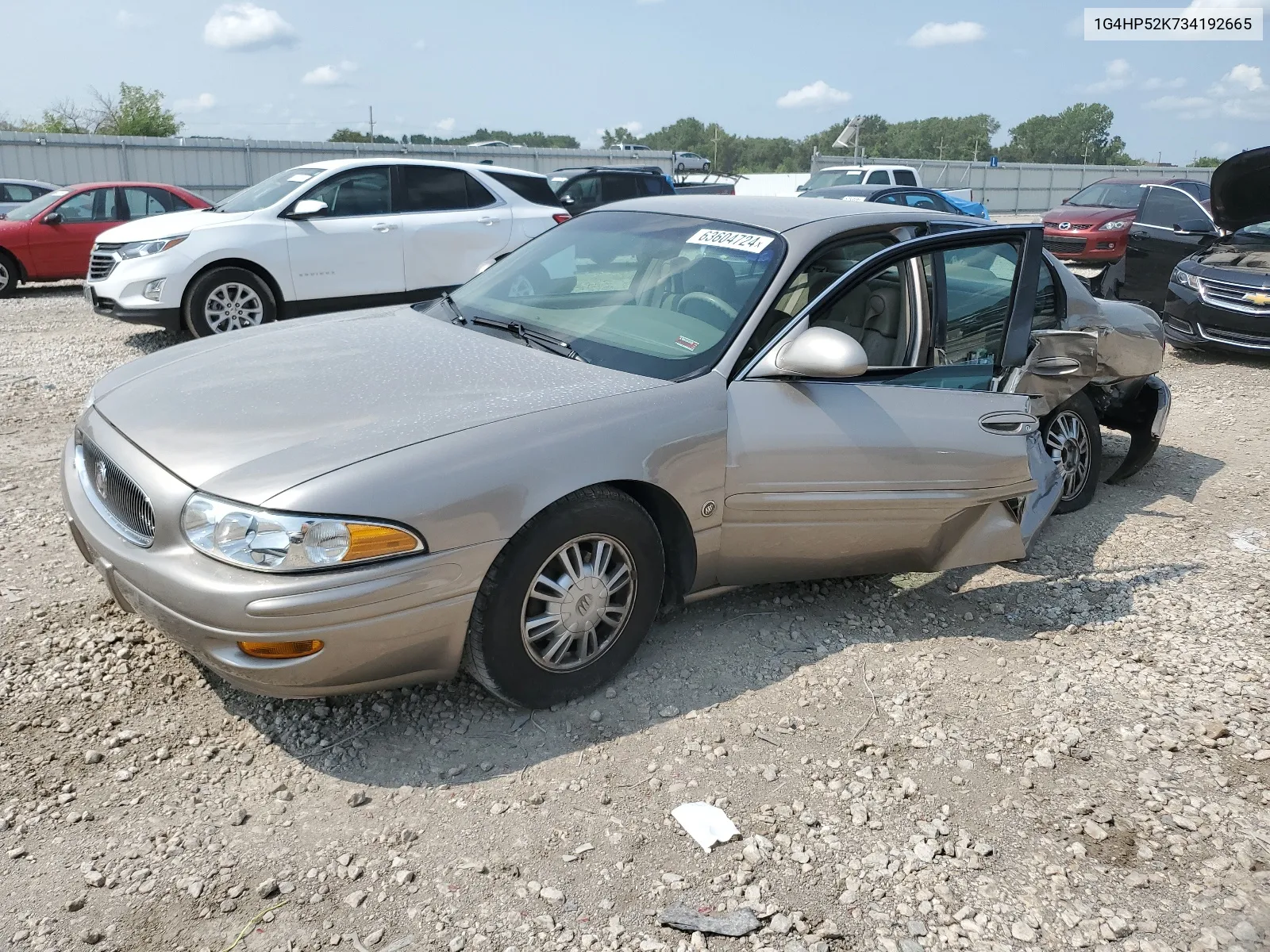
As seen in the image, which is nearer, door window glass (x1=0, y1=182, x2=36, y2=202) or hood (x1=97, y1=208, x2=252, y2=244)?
hood (x1=97, y1=208, x2=252, y2=244)

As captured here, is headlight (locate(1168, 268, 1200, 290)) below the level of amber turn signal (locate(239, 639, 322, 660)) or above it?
above

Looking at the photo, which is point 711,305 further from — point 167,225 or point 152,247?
point 167,225

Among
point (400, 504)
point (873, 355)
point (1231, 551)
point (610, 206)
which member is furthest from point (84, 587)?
point (1231, 551)

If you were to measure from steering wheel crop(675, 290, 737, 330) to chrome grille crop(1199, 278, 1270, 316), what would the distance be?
316 inches

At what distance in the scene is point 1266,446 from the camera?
6.88 meters

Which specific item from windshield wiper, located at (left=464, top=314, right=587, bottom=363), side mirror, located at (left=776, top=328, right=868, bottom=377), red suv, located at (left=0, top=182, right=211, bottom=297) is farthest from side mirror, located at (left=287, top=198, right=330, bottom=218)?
side mirror, located at (left=776, top=328, right=868, bottom=377)

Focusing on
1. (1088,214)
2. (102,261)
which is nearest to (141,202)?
(102,261)

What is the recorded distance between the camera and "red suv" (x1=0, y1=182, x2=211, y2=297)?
1218 centimetres

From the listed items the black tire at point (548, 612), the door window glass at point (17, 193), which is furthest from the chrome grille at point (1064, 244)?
the door window glass at point (17, 193)

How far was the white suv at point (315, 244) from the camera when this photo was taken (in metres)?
8.41

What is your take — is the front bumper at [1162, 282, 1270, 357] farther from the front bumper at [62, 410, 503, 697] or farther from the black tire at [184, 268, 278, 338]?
the front bumper at [62, 410, 503, 697]

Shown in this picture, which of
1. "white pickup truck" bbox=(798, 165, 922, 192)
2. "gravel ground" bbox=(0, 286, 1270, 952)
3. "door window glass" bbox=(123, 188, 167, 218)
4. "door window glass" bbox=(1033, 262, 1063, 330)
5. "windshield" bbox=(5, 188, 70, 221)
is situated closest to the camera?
"gravel ground" bbox=(0, 286, 1270, 952)

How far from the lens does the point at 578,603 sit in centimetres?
321

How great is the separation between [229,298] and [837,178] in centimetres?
1474
